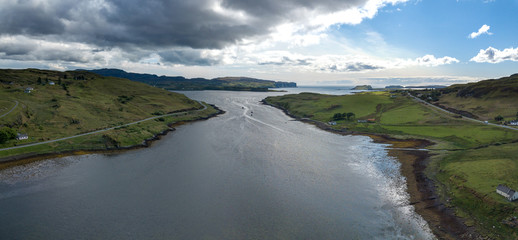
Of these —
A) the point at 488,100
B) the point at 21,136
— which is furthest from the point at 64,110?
the point at 488,100

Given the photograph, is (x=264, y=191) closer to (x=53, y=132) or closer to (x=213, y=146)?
(x=213, y=146)

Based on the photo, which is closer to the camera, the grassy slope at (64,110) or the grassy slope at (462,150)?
the grassy slope at (462,150)

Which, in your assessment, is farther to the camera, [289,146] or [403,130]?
[403,130]

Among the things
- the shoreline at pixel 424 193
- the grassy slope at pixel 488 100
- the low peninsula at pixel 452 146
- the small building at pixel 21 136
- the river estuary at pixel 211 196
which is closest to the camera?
the river estuary at pixel 211 196

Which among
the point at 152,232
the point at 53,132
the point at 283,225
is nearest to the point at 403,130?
the point at 283,225

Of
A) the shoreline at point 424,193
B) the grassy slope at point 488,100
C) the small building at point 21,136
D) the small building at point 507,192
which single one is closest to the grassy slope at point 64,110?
the small building at point 21,136

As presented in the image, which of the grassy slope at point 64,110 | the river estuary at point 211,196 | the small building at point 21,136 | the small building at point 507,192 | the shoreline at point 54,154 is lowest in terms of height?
the river estuary at point 211,196

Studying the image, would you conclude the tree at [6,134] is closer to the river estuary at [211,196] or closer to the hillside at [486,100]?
the river estuary at [211,196]

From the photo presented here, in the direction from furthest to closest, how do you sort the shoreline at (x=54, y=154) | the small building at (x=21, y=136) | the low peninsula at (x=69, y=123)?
the small building at (x=21, y=136) → the low peninsula at (x=69, y=123) → the shoreline at (x=54, y=154)

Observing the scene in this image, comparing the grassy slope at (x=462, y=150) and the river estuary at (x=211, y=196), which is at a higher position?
the grassy slope at (x=462, y=150)
